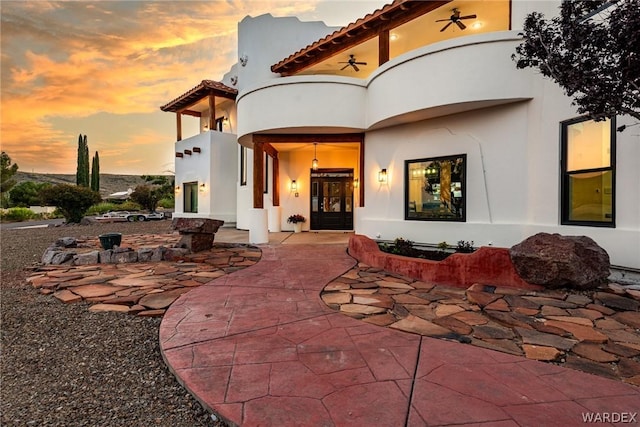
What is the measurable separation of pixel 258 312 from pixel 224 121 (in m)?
14.7

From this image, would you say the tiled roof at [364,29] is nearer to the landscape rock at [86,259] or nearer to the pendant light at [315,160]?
the pendant light at [315,160]

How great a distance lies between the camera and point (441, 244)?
7.11 metres

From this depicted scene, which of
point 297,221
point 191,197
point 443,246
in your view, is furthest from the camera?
point 191,197

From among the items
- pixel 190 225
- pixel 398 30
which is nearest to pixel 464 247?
pixel 190 225

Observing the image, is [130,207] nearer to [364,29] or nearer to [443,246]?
[364,29]

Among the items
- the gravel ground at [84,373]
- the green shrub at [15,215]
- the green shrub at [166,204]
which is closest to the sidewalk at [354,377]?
the gravel ground at [84,373]

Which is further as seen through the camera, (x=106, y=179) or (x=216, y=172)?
(x=106, y=179)

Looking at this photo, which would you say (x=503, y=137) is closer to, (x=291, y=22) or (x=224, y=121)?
(x=291, y=22)

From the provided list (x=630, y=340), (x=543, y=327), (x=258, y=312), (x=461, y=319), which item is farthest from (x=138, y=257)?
(x=630, y=340)

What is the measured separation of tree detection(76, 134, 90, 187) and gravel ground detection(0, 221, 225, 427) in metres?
29.8

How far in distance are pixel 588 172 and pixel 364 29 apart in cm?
670

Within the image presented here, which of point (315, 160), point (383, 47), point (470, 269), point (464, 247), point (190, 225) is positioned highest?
point (383, 47)

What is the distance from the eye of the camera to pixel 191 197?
16.9 metres

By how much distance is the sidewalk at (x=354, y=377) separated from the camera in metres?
1.89
